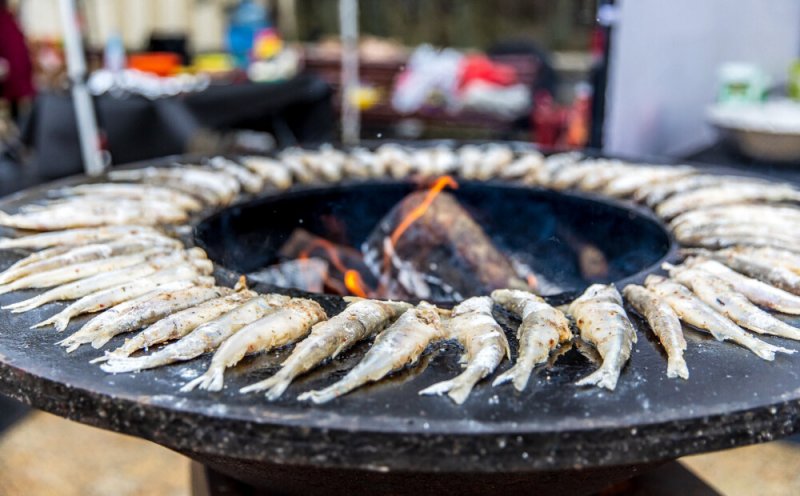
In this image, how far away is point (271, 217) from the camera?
2.97m

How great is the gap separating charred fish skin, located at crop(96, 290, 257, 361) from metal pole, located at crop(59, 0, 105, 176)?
4.08m

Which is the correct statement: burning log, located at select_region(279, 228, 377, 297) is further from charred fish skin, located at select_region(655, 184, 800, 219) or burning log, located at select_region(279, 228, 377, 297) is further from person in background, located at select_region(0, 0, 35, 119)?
person in background, located at select_region(0, 0, 35, 119)

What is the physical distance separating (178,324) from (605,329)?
1.00 metres

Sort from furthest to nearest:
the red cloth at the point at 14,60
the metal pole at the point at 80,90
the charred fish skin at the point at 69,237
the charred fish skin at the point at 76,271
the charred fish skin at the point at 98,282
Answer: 1. the red cloth at the point at 14,60
2. the metal pole at the point at 80,90
3. the charred fish skin at the point at 69,237
4. the charred fish skin at the point at 76,271
5. the charred fish skin at the point at 98,282

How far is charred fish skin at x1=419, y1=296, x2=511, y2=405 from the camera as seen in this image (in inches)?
55.2

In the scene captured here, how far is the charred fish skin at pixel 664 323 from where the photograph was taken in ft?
4.89

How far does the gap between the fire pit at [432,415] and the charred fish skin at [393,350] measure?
22mm

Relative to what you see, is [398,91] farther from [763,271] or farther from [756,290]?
[756,290]

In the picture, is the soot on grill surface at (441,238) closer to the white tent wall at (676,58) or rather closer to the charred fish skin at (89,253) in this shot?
the charred fish skin at (89,253)

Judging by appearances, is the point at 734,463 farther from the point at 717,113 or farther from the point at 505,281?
the point at 717,113

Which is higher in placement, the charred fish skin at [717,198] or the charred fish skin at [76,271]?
the charred fish skin at [76,271]

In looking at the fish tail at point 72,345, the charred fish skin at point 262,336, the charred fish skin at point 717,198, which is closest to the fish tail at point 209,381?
the charred fish skin at point 262,336

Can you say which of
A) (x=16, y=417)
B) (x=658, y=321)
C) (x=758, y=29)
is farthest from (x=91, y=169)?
(x=758, y=29)

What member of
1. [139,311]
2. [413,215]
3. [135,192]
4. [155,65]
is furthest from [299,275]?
[155,65]
